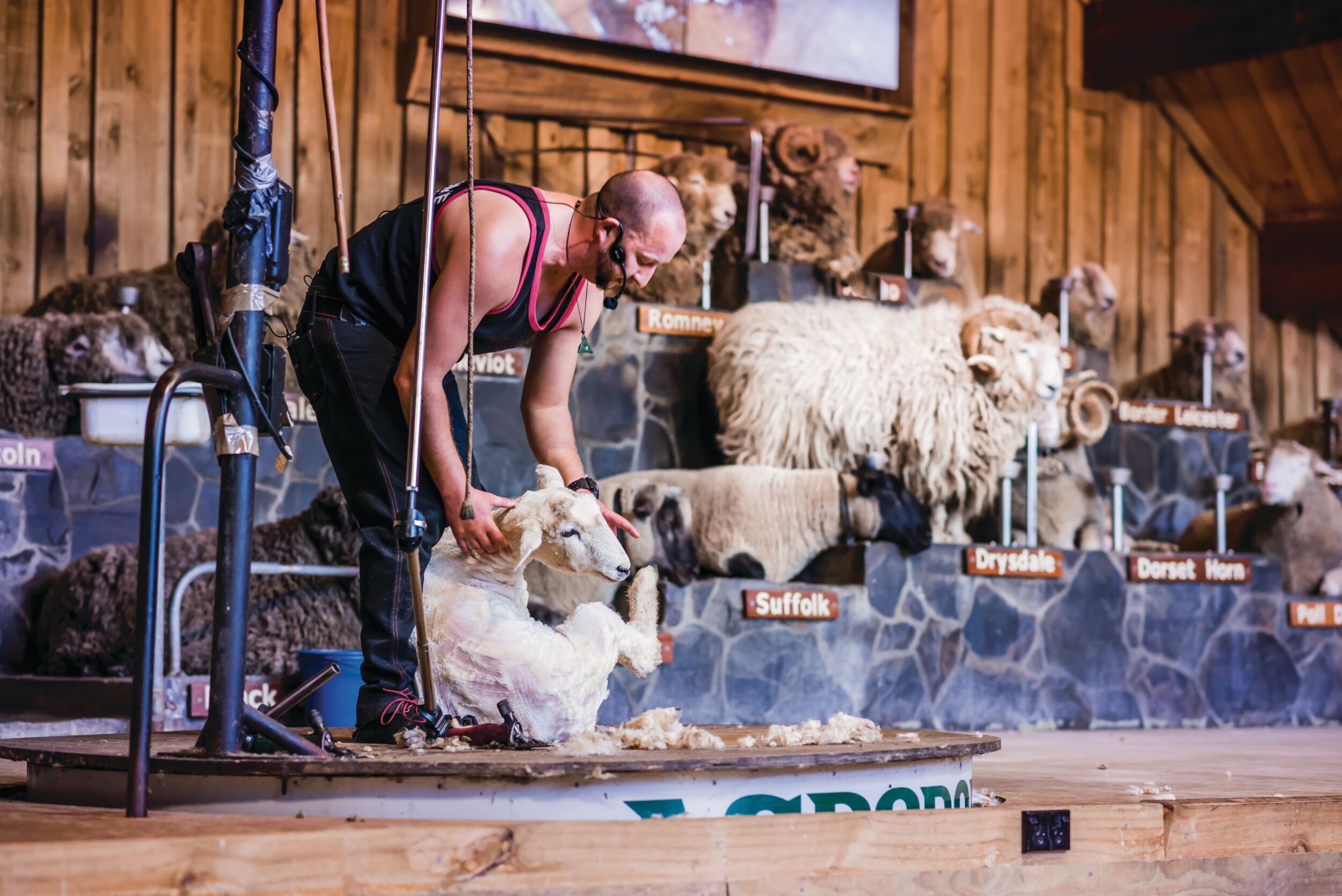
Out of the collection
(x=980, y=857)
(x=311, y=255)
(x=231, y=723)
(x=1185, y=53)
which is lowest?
(x=980, y=857)

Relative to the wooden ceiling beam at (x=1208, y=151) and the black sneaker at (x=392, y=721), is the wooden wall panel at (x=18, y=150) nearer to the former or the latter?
the black sneaker at (x=392, y=721)

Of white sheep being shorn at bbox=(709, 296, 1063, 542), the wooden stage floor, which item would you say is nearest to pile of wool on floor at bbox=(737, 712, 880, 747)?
the wooden stage floor

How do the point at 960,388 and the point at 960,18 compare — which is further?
the point at 960,18

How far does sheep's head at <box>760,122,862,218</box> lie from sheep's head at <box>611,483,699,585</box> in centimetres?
254

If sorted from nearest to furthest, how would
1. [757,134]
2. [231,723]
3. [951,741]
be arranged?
[231,723] < [951,741] < [757,134]

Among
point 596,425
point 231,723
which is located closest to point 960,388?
point 596,425

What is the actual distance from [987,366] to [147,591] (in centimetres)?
499

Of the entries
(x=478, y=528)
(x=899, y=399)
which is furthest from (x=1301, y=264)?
(x=478, y=528)

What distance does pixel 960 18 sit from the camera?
9.16m

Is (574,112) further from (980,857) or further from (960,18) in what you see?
(980,857)

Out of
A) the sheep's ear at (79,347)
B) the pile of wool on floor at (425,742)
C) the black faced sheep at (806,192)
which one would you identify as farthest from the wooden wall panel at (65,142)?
the pile of wool on floor at (425,742)

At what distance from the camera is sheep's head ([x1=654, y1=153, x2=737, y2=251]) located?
7.00 meters

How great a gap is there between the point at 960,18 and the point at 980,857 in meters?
7.70

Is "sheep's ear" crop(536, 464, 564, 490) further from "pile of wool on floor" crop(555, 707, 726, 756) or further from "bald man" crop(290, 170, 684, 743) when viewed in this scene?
"pile of wool on floor" crop(555, 707, 726, 756)
